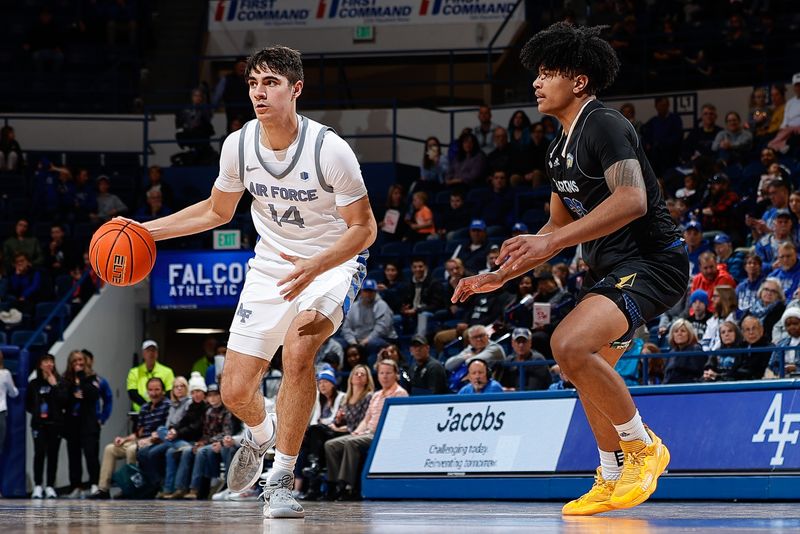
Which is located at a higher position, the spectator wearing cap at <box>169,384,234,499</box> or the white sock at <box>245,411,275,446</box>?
the white sock at <box>245,411,275,446</box>

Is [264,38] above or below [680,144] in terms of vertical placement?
above

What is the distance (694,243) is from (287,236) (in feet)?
28.0

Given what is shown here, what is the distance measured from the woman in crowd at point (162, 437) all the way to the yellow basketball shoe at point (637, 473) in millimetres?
10564

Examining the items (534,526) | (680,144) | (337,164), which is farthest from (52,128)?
(534,526)

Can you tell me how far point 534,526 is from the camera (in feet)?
17.2

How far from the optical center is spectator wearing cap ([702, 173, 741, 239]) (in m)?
15.3

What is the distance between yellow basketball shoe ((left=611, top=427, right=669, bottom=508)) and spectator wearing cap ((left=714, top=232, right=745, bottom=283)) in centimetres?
790

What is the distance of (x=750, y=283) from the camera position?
43.1 ft

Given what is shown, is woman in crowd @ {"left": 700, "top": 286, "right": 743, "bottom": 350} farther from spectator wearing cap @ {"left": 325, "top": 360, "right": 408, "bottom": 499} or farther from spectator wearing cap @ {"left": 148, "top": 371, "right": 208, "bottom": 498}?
spectator wearing cap @ {"left": 148, "top": 371, "right": 208, "bottom": 498}

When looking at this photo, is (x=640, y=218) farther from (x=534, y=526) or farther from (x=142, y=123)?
(x=142, y=123)

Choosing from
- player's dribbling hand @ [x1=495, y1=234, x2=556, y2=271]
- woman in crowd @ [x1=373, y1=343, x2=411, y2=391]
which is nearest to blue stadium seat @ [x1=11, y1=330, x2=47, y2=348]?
woman in crowd @ [x1=373, y1=343, x2=411, y2=391]

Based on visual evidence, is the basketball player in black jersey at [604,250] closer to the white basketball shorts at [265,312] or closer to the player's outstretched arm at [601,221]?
the player's outstretched arm at [601,221]

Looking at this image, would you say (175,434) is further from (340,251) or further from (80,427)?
(340,251)

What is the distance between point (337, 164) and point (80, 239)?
14915 millimetres
